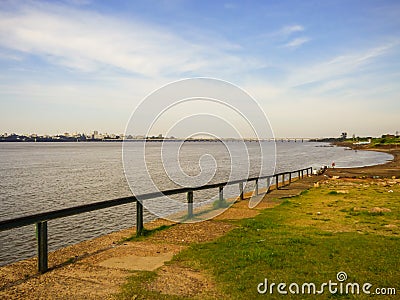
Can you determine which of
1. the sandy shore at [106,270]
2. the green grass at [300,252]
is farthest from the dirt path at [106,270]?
the green grass at [300,252]

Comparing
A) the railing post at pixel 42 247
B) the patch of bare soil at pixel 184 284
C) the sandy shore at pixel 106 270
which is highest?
the railing post at pixel 42 247

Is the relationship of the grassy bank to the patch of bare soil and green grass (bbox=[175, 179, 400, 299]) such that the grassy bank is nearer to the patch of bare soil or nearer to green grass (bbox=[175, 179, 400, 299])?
green grass (bbox=[175, 179, 400, 299])

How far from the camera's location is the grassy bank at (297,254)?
20.9ft

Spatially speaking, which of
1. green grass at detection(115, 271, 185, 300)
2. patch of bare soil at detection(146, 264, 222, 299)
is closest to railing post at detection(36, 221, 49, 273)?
green grass at detection(115, 271, 185, 300)

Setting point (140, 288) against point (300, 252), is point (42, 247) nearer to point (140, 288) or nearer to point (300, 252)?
point (140, 288)

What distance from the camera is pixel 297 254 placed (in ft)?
25.8

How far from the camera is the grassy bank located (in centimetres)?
637

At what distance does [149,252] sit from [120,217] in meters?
9.86

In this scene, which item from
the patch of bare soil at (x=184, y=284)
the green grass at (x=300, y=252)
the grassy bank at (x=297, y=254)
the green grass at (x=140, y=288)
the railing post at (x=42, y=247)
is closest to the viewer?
the green grass at (x=140, y=288)

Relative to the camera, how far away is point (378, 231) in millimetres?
→ 10227

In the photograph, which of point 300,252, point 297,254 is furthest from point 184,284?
point 300,252

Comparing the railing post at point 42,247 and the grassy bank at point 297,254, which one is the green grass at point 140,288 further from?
the railing post at point 42,247

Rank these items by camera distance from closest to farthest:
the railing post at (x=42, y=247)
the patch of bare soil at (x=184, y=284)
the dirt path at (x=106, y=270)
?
1. the patch of bare soil at (x=184, y=284)
2. the dirt path at (x=106, y=270)
3. the railing post at (x=42, y=247)

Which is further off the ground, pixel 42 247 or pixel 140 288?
pixel 42 247
